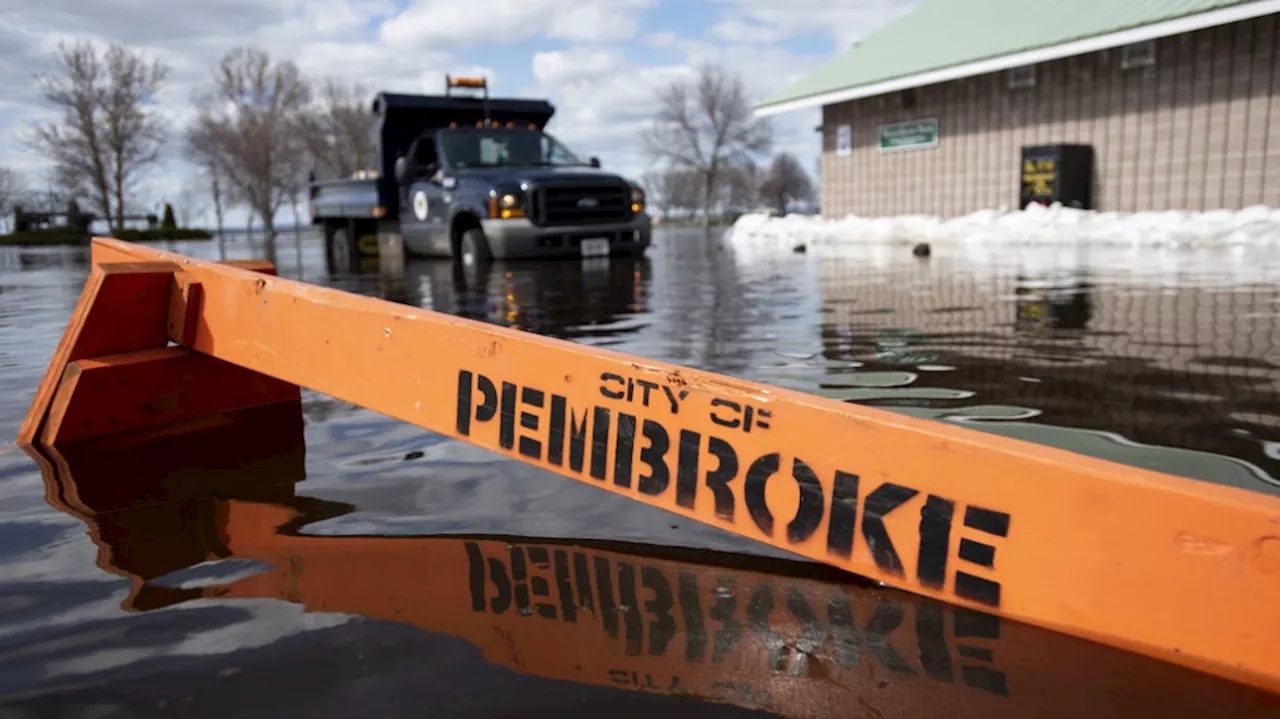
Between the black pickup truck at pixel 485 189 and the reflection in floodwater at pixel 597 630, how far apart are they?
386 inches

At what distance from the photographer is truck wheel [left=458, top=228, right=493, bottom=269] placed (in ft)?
41.1

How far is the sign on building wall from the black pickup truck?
8353 mm

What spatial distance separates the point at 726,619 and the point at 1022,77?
59.0ft

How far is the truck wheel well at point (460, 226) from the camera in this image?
42.0 ft

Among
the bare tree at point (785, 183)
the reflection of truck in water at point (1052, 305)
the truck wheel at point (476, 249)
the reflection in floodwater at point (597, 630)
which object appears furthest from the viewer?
the bare tree at point (785, 183)

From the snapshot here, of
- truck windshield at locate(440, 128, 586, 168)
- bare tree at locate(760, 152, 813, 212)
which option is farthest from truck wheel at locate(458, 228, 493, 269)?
bare tree at locate(760, 152, 813, 212)

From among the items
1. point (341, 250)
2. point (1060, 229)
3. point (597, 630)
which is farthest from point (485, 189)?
point (597, 630)

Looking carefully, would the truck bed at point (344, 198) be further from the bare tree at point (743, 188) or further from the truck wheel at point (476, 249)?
the bare tree at point (743, 188)

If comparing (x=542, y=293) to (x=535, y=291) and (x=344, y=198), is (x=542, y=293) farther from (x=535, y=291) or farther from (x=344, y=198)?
(x=344, y=198)

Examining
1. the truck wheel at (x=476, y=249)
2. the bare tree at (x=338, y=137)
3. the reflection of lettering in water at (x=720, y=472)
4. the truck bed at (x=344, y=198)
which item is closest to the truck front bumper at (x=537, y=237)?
the truck wheel at (x=476, y=249)

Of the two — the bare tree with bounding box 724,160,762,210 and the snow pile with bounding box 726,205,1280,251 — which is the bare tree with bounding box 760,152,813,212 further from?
the snow pile with bounding box 726,205,1280,251

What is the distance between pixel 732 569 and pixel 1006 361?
2.90 metres

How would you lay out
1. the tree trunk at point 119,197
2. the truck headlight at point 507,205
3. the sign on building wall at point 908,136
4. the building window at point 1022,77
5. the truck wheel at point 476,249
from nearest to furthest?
the truck headlight at point 507,205 < the truck wheel at point 476,249 < the building window at point 1022,77 < the sign on building wall at point 908,136 < the tree trunk at point 119,197

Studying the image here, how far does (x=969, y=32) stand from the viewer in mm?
18938
